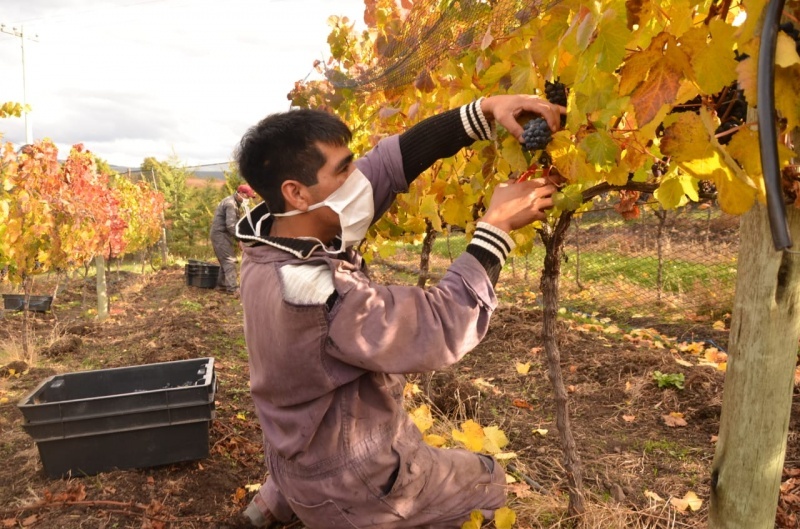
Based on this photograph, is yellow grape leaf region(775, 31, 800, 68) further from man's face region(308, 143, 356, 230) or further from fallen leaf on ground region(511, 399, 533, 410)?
fallen leaf on ground region(511, 399, 533, 410)

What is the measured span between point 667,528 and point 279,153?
2091mm

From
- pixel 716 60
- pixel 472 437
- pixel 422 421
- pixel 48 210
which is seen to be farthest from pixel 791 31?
pixel 48 210

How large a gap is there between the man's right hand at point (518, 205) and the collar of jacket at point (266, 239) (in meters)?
0.55

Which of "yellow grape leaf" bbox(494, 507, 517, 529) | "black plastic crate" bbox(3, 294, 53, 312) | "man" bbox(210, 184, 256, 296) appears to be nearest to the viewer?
"yellow grape leaf" bbox(494, 507, 517, 529)

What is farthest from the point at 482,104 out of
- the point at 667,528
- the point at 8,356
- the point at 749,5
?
the point at 8,356

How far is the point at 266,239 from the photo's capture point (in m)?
1.75

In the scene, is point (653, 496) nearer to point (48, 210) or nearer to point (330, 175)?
point (330, 175)

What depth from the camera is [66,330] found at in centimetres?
671

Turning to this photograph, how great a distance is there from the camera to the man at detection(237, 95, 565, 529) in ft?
5.05

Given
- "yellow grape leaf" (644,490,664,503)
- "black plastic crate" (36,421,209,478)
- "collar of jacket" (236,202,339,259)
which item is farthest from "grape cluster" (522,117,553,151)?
"black plastic crate" (36,421,209,478)

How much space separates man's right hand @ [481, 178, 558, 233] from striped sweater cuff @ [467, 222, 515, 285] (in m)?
0.02

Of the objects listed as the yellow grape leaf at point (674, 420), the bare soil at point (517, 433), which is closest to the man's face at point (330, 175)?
the bare soil at point (517, 433)

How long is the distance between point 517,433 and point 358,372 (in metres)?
1.85

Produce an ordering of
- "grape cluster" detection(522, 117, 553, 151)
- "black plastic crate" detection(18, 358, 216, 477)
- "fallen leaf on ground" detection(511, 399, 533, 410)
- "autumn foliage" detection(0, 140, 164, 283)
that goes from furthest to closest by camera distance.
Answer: "autumn foliage" detection(0, 140, 164, 283)
"fallen leaf on ground" detection(511, 399, 533, 410)
"black plastic crate" detection(18, 358, 216, 477)
"grape cluster" detection(522, 117, 553, 151)
